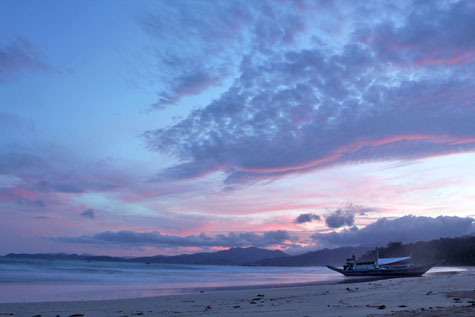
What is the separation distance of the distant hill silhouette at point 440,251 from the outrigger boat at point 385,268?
222 ft

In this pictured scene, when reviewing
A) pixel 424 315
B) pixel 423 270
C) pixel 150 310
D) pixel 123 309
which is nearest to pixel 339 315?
pixel 424 315

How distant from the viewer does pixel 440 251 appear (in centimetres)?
14138

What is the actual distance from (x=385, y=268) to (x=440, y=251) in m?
107

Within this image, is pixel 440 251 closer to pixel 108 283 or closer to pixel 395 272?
pixel 395 272

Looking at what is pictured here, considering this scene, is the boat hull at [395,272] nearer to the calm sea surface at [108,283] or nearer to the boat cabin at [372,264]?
the boat cabin at [372,264]

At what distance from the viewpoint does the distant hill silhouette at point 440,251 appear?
12138 centimetres

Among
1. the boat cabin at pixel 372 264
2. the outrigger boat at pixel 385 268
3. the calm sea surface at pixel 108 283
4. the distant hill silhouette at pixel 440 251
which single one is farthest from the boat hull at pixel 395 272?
the distant hill silhouette at pixel 440 251

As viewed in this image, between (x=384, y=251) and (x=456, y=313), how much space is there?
600 feet

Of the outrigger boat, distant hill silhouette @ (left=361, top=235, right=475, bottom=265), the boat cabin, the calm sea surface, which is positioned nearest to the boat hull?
the outrigger boat

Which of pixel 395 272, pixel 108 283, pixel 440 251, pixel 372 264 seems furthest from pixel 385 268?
pixel 440 251

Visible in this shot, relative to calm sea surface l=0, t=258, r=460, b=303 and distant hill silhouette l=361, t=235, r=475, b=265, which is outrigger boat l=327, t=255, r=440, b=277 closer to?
calm sea surface l=0, t=258, r=460, b=303

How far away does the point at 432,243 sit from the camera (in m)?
159

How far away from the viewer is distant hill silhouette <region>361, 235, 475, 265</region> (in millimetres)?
121375

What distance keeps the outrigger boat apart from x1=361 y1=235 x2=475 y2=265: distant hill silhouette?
2670 inches
